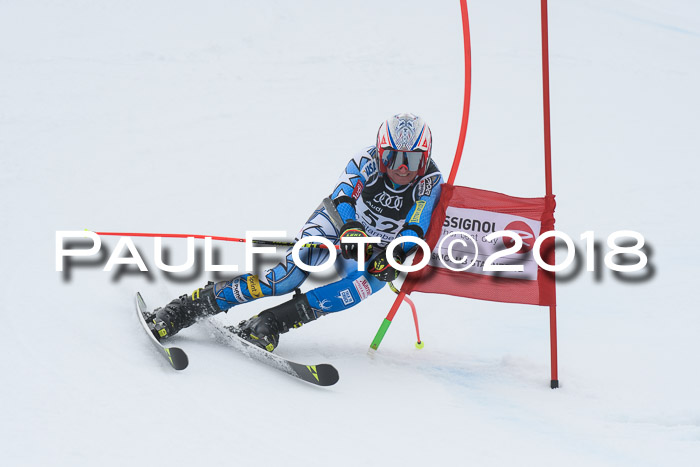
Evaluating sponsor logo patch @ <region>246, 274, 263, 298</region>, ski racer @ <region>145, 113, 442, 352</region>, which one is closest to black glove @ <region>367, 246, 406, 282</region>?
ski racer @ <region>145, 113, 442, 352</region>

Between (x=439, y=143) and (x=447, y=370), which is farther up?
(x=439, y=143)

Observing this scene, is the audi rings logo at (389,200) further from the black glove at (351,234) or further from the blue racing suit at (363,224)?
the black glove at (351,234)

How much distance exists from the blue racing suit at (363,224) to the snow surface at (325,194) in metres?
0.42

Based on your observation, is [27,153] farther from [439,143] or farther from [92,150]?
[439,143]

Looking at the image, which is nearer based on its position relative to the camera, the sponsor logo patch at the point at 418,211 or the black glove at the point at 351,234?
the black glove at the point at 351,234

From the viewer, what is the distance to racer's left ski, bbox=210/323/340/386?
412 cm

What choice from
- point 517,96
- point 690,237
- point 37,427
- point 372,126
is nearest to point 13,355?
point 37,427

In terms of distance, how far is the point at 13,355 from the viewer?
393cm

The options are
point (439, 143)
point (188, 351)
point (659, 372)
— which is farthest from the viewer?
→ point (439, 143)

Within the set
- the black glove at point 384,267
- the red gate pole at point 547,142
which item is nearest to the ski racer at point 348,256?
the black glove at point 384,267

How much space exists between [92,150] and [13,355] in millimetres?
5116

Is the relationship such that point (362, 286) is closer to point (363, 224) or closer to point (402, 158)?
point (363, 224)

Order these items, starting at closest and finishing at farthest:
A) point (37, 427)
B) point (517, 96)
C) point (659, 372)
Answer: point (37, 427) < point (659, 372) < point (517, 96)

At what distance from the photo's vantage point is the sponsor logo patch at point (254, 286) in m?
4.68
